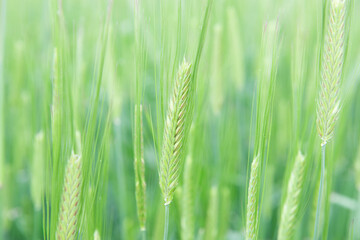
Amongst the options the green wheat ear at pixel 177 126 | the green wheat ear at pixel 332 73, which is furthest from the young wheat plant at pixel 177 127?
the green wheat ear at pixel 332 73

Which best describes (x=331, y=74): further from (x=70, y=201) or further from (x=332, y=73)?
(x=70, y=201)

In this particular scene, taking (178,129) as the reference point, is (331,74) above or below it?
above

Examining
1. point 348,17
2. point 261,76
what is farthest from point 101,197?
point 348,17

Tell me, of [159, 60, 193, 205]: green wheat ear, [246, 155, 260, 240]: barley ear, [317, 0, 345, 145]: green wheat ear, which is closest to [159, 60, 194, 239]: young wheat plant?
[159, 60, 193, 205]: green wheat ear

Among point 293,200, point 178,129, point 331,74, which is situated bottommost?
point 293,200

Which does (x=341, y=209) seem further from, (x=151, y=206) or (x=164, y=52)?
(x=164, y=52)

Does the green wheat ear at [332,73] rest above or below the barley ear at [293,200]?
above

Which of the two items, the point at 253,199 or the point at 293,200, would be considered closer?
the point at 253,199

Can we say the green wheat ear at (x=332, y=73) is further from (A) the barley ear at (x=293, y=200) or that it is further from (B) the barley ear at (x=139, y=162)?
(B) the barley ear at (x=139, y=162)

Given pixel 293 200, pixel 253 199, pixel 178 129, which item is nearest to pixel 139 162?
pixel 178 129
